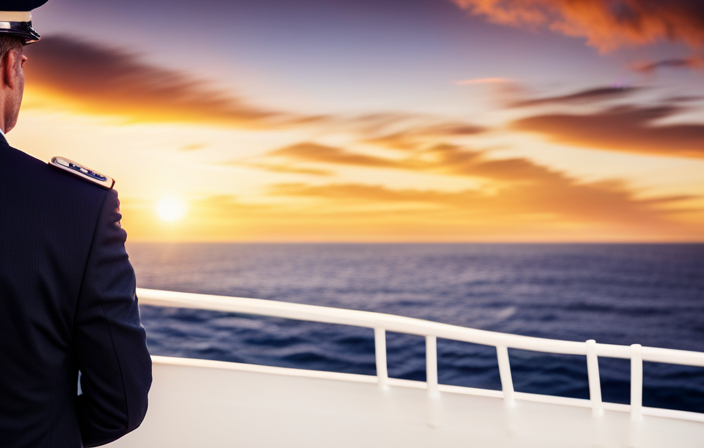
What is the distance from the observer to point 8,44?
688 mm

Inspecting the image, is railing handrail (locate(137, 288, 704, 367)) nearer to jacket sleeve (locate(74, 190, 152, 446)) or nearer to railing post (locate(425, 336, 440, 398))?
railing post (locate(425, 336, 440, 398))

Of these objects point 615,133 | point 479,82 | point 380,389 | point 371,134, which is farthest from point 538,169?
point 380,389

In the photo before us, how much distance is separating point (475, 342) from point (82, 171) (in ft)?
3.71

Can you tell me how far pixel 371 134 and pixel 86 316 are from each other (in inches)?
1363

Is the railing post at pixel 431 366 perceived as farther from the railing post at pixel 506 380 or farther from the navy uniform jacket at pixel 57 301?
the navy uniform jacket at pixel 57 301

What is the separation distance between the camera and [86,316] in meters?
0.70

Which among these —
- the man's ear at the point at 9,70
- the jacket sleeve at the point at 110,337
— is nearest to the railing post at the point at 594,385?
the jacket sleeve at the point at 110,337

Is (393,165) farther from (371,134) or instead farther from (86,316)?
(86,316)

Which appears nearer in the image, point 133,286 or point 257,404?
point 133,286

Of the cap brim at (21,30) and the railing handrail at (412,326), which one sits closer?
the cap brim at (21,30)

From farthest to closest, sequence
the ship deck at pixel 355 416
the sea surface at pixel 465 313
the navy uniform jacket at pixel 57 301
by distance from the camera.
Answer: the sea surface at pixel 465 313, the ship deck at pixel 355 416, the navy uniform jacket at pixel 57 301

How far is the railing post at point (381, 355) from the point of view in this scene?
150 centimetres

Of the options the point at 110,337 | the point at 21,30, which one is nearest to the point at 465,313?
the point at 110,337

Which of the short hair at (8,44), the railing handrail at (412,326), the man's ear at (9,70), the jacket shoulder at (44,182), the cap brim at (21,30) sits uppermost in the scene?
the cap brim at (21,30)
